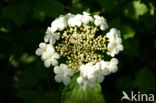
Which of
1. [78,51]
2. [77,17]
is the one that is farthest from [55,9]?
[78,51]

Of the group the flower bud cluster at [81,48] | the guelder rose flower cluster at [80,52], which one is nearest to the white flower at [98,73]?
the guelder rose flower cluster at [80,52]

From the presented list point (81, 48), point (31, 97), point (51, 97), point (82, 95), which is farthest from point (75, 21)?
point (31, 97)

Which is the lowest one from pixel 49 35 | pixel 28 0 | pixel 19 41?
pixel 49 35

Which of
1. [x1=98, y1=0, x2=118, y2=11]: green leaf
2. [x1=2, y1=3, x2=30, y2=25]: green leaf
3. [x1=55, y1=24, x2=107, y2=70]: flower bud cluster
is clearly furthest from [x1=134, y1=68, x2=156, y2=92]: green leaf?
[x1=2, y1=3, x2=30, y2=25]: green leaf

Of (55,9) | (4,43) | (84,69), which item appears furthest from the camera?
(4,43)

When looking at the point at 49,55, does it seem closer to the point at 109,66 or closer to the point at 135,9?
the point at 109,66

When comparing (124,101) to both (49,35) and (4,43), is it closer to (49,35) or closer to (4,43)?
(49,35)

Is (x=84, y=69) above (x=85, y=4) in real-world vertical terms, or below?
below

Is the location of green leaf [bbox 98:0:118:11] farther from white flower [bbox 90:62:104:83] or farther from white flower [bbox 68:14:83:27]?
white flower [bbox 90:62:104:83]
